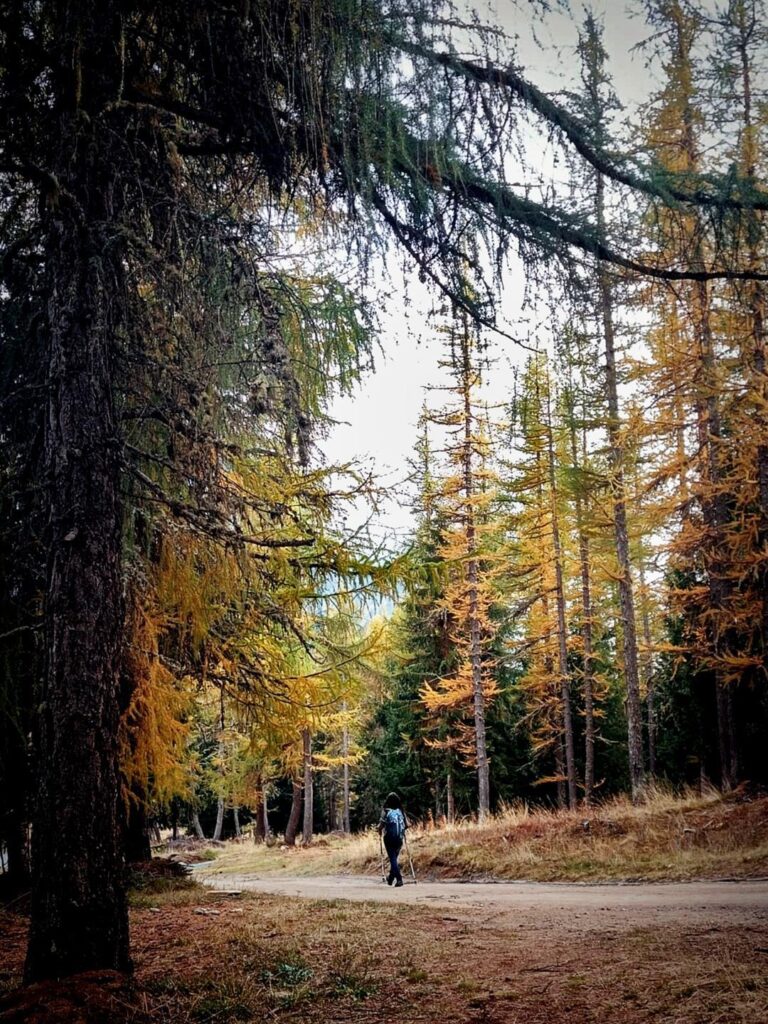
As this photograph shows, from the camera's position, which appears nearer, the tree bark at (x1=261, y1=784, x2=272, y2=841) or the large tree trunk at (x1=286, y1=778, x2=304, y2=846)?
the large tree trunk at (x1=286, y1=778, x2=304, y2=846)

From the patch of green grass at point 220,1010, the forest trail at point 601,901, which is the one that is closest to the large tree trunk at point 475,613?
the forest trail at point 601,901

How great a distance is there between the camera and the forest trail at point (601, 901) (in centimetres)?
698

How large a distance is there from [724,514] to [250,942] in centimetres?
1434

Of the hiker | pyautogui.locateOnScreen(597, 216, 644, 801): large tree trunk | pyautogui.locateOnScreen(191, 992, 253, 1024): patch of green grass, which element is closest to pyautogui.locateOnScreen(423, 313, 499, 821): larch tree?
pyautogui.locateOnScreen(597, 216, 644, 801): large tree trunk

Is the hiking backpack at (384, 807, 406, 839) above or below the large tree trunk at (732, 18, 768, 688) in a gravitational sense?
below

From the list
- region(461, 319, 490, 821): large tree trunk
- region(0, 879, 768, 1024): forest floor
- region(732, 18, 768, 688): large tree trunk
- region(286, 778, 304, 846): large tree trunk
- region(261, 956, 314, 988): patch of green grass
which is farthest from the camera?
region(286, 778, 304, 846): large tree trunk

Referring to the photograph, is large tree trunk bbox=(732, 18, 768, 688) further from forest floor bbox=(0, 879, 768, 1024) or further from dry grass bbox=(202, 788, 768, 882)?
forest floor bbox=(0, 879, 768, 1024)

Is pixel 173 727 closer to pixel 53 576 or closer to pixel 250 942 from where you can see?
pixel 250 942

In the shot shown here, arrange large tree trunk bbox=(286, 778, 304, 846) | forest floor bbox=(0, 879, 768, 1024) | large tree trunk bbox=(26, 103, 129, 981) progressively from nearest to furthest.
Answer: forest floor bbox=(0, 879, 768, 1024) < large tree trunk bbox=(26, 103, 129, 981) < large tree trunk bbox=(286, 778, 304, 846)

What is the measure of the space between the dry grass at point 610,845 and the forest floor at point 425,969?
3675 mm

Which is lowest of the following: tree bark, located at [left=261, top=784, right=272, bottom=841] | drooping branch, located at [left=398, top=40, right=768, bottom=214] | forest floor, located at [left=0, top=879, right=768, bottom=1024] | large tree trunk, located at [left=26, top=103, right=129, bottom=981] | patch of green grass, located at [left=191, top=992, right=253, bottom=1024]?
tree bark, located at [left=261, top=784, right=272, bottom=841]

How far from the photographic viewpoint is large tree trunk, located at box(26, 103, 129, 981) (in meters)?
4.11

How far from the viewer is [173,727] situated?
8.80m

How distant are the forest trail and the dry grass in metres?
0.84
